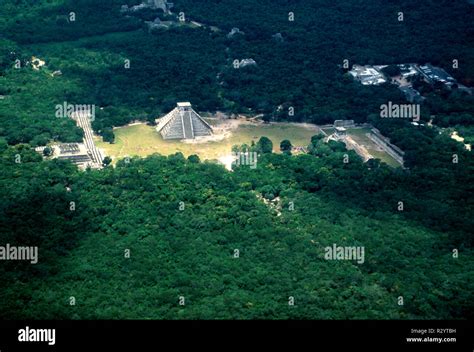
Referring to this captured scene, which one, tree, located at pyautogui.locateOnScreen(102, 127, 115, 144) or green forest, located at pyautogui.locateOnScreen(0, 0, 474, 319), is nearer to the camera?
green forest, located at pyautogui.locateOnScreen(0, 0, 474, 319)

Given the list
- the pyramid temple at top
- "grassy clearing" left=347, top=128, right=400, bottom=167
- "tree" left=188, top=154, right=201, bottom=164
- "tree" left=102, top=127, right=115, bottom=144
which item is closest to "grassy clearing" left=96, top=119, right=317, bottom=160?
"tree" left=102, top=127, right=115, bottom=144

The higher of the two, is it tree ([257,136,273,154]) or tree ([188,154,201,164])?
tree ([257,136,273,154])

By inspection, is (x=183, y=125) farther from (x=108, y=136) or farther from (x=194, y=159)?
(x=194, y=159)

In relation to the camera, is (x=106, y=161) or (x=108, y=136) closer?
(x=106, y=161)

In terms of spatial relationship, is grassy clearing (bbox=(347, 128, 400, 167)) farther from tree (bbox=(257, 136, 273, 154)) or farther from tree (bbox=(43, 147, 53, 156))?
tree (bbox=(43, 147, 53, 156))

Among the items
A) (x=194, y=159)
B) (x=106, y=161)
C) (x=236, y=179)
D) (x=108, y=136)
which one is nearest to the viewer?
(x=236, y=179)

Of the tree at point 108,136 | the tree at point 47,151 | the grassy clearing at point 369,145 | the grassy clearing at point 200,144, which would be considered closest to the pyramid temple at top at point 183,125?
the grassy clearing at point 200,144

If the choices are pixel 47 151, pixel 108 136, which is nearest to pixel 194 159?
pixel 108 136
